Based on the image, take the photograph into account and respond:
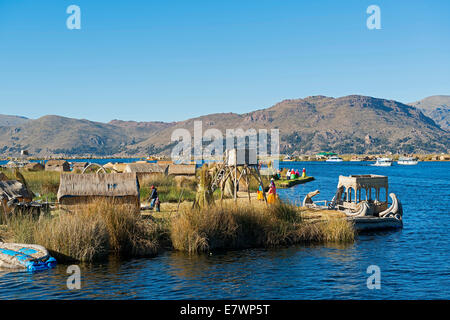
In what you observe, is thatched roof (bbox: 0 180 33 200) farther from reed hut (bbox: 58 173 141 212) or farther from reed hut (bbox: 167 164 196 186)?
reed hut (bbox: 167 164 196 186)

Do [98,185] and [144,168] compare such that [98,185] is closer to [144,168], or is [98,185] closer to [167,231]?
[167,231]

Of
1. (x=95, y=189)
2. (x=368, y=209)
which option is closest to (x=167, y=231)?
(x=95, y=189)

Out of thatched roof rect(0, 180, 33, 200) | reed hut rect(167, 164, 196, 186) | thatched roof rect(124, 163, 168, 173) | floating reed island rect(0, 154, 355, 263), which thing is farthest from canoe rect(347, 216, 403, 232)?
reed hut rect(167, 164, 196, 186)

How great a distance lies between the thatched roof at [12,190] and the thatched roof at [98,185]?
2805 mm

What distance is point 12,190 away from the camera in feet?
72.0

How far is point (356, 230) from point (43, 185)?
20.3 meters

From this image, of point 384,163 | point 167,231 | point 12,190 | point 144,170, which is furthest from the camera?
point 384,163

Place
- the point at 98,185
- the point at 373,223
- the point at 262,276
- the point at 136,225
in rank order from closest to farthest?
the point at 262,276, the point at 136,225, the point at 98,185, the point at 373,223

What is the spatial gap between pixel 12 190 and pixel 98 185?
4.75 meters

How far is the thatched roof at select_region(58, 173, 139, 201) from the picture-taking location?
20.0 metres

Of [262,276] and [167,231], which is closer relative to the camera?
[262,276]

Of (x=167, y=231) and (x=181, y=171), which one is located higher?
(x=181, y=171)

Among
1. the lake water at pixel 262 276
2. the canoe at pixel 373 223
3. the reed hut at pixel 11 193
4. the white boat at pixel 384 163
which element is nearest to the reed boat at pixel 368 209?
the canoe at pixel 373 223

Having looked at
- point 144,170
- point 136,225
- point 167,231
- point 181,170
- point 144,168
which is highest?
point 144,168
